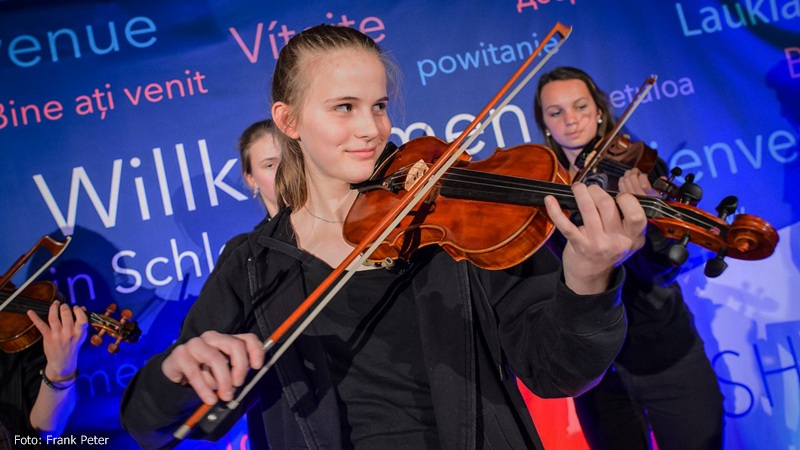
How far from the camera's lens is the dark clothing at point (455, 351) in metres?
1.14

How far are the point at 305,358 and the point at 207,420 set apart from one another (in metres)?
0.45

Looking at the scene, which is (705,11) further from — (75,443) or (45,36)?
(75,443)

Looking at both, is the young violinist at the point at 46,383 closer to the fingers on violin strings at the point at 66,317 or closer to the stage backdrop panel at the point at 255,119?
the fingers on violin strings at the point at 66,317

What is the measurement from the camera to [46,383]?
237cm

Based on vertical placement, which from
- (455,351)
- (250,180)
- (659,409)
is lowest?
(659,409)

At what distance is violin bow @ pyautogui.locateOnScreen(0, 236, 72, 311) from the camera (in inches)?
94.0

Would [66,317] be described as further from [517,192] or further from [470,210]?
[517,192]

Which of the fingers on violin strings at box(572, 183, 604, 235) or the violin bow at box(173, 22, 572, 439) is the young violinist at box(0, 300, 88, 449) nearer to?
the violin bow at box(173, 22, 572, 439)

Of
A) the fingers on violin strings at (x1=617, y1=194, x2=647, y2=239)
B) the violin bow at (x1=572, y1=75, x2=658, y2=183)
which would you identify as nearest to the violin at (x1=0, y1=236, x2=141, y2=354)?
the violin bow at (x1=572, y1=75, x2=658, y2=183)

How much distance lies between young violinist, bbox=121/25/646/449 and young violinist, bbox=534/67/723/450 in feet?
3.04

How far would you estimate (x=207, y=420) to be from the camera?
3.02 ft

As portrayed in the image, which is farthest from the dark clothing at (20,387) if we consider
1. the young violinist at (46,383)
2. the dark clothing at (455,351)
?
the dark clothing at (455,351)

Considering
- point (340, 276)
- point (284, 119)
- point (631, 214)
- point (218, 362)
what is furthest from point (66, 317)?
point (631, 214)

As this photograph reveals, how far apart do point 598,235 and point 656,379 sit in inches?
51.0
